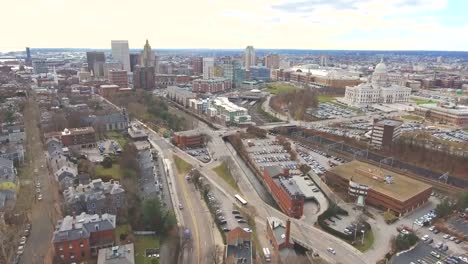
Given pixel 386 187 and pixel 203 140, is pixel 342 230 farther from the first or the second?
pixel 203 140

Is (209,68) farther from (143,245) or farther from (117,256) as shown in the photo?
(117,256)

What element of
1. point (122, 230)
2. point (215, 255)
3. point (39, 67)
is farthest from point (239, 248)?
point (39, 67)

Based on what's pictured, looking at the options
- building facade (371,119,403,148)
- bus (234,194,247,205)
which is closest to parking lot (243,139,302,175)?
bus (234,194,247,205)

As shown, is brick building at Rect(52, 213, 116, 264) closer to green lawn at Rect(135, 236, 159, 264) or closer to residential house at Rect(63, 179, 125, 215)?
green lawn at Rect(135, 236, 159, 264)

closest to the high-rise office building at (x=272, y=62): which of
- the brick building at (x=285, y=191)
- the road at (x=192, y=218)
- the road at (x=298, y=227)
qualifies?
the road at (x=298, y=227)

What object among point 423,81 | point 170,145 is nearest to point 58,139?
point 170,145

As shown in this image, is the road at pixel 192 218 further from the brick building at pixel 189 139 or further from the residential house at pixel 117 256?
the brick building at pixel 189 139
